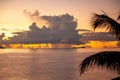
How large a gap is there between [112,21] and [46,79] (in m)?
41.1

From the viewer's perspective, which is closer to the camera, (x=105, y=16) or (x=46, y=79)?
(x=105, y=16)

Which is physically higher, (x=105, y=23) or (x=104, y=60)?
(x=105, y=23)

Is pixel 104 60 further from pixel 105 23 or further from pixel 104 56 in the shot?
pixel 105 23

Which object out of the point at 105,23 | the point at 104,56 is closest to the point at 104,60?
the point at 104,56

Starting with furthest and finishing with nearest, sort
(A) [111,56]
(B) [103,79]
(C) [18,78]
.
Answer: (C) [18,78] < (B) [103,79] < (A) [111,56]

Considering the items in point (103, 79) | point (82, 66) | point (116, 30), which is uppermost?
point (116, 30)

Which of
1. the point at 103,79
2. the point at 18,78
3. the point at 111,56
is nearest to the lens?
the point at 111,56

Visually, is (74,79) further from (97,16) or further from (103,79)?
(97,16)

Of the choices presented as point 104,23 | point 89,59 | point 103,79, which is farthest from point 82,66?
point 103,79

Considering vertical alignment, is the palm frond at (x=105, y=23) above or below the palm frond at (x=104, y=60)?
above

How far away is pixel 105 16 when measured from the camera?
8.73 meters

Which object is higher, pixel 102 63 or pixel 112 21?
pixel 112 21

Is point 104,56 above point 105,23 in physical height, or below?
below

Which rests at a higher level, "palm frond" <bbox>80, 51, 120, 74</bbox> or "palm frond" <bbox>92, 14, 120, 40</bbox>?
"palm frond" <bbox>92, 14, 120, 40</bbox>
